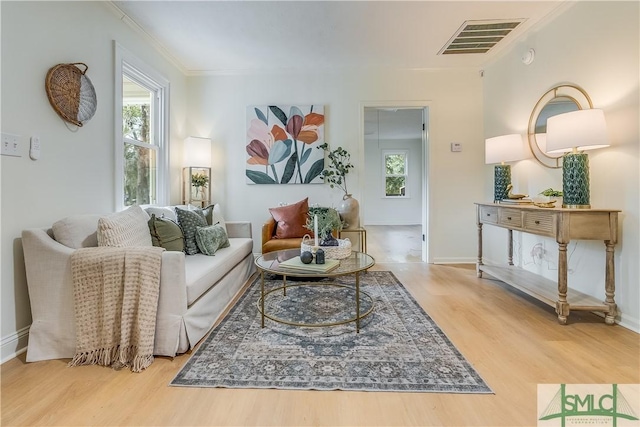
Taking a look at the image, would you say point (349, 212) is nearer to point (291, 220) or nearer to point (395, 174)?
point (291, 220)

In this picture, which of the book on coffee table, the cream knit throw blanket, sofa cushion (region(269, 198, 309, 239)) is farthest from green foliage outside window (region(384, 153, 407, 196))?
the cream knit throw blanket

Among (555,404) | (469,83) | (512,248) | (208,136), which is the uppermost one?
(469,83)

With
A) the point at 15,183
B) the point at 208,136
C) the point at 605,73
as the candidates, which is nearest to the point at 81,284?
the point at 15,183

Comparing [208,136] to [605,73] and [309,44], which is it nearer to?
[309,44]

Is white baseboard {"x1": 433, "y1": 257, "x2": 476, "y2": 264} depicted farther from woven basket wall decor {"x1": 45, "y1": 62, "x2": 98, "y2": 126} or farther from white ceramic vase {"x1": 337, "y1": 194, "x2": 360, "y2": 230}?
woven basket wall decor {"x1": 45, "y1": 62, "x2": 98, "y2": 126}

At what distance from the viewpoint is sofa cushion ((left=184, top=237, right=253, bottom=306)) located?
6.38 feet

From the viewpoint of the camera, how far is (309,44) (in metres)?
3.32

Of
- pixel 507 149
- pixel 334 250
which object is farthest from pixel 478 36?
pixel 334 250

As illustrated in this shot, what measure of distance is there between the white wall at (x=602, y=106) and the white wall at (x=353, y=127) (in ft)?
3.13

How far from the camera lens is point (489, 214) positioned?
3.11 metres

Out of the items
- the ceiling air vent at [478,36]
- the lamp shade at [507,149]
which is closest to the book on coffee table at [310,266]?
the lamp shade at [507,149]

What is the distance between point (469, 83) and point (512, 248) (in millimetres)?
2256

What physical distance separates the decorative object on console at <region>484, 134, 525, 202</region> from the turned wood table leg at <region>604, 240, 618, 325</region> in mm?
1036

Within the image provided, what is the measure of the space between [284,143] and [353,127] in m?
0.96
